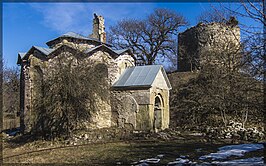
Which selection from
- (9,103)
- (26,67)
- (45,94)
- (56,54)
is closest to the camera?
(45,94)

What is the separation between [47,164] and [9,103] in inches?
883

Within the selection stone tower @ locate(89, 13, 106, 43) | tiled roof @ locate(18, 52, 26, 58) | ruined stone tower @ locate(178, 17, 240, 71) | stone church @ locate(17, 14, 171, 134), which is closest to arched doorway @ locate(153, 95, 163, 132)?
stone church @ locate(17, 14, 171, 134)

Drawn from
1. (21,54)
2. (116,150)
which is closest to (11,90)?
(21,54)

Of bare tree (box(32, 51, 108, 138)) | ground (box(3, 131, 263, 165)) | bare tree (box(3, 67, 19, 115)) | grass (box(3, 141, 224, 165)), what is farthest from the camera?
bare tree (box(3, 67, 19, 115))

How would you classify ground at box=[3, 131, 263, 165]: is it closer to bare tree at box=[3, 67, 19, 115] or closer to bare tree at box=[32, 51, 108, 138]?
bare tree at box=[32, 51, 108, 138]

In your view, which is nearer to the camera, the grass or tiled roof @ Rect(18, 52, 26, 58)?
the grass

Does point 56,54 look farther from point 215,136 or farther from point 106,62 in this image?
point 215,136

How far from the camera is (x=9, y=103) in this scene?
94.2ft

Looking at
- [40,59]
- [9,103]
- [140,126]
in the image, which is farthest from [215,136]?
[9,103]

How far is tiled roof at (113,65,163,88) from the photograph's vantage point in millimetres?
16156

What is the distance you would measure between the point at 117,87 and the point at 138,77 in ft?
4.77

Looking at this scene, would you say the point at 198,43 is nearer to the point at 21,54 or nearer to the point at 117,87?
the point at 117,87

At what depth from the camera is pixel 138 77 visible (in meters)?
16.8

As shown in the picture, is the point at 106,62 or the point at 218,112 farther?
the point at 218,112
